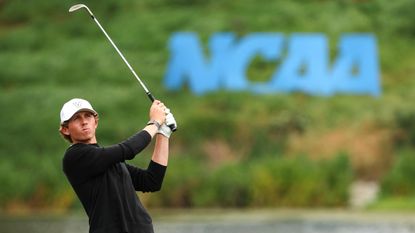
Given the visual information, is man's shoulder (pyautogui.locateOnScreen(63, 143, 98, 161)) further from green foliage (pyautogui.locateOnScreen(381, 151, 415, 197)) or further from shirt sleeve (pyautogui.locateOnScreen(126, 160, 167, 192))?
green foliage (pyautogui.locateOnScreen(381, 151, 415, 197))

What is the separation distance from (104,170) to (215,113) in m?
19.7

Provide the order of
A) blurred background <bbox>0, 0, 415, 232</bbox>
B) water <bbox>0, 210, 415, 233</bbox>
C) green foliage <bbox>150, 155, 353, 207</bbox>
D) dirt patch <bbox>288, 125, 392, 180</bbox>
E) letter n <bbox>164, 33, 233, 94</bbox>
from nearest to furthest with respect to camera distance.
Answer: water <bbox>0, 210, 415, 233</bbox> → green foliage <bbox>150, 155, 353, 207</bbox> → blurred background <bbox>0, 0, 415, 232</bbox> → dirt patch <bbox>288, 125, 392, 180</bbox> → letter n <bbox>164, 33, 233, 94</bbox>

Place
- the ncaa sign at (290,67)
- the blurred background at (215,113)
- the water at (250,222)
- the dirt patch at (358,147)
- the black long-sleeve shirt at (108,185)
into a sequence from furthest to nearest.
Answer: the ncaa sign at (290,67) < the dirt patch at (358,147) < the blurred background at (215,113) < the water at (250,222) < the black long-sleeve shirt at (108,185)

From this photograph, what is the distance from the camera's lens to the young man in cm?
514

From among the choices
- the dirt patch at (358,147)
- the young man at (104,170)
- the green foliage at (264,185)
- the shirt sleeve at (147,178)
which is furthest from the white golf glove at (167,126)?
the dirt patch at (358,147)

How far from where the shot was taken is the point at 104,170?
17.0ft

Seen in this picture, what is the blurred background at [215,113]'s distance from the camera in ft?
64.8

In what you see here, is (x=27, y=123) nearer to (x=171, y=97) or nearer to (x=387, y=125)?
(x=171, y=97)

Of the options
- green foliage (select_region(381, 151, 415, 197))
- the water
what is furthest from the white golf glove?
green foliage (select_region(381, 151, 415, 197))

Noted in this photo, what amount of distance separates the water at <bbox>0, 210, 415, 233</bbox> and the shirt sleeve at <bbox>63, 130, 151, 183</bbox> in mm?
9942

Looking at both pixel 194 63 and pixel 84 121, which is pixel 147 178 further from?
pixel 194 63

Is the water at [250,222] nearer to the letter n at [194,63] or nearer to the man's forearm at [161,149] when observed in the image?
the letter n at [194,63]

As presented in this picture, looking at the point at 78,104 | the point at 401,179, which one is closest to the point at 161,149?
the point at 78,104

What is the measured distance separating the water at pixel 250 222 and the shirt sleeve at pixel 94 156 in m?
9.94
